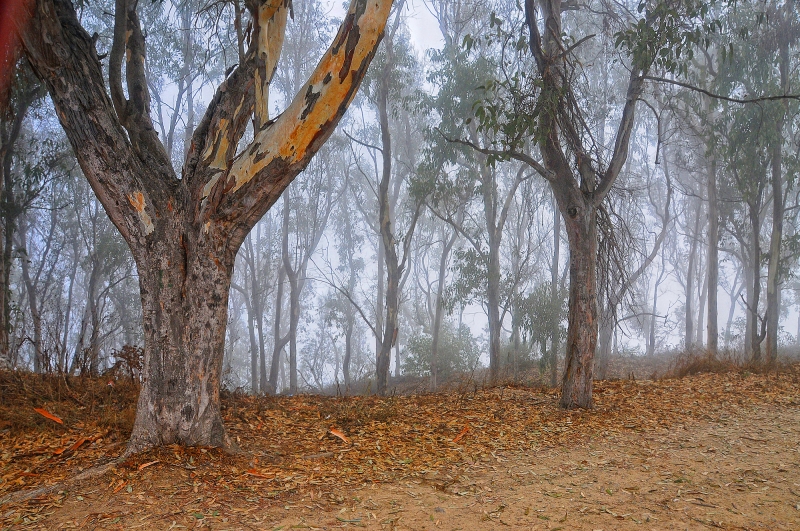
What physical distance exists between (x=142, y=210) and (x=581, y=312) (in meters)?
4.37

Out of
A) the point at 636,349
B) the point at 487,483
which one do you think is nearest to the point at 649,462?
the point at 487,483

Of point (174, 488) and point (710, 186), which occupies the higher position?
point (710, 186)

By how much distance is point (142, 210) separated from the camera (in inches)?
165

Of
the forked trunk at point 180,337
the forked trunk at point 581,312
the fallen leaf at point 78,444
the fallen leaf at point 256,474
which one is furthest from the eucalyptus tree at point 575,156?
the fallen leaf at point 78,444

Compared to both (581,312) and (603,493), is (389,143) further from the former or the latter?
(603,493)

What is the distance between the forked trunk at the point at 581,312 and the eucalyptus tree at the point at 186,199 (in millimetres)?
3262

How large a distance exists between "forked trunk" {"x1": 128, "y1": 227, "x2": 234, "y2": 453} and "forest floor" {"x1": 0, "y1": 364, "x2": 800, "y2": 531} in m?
0.19

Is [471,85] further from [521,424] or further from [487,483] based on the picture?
Result: [487,483]

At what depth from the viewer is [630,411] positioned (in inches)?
250

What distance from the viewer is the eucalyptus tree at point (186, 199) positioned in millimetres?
4094

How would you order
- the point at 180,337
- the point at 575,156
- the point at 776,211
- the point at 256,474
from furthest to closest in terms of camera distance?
the point at 776,211 < the point at 575,156 < the point at 180,337 < the point at 256,474

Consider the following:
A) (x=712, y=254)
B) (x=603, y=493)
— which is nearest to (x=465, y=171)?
(x=712, y=254)

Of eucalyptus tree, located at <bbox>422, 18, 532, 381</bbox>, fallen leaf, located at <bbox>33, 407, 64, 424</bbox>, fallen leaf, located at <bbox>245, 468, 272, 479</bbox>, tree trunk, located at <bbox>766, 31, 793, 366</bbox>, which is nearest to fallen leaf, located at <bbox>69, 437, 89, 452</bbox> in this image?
fallen leaf, located at <bbox>33, 407, 64, 424</bbox>

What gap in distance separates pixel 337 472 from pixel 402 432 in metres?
1.13
